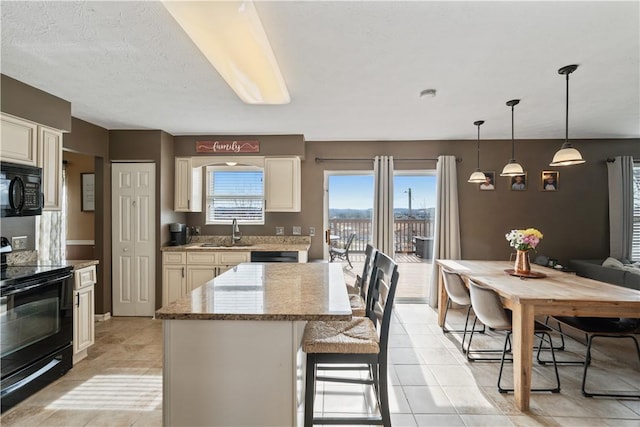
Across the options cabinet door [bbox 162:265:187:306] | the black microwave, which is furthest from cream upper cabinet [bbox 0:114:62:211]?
cabinet door [bbox 162:265:187:306]

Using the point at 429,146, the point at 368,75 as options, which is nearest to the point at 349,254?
the point at 429,146

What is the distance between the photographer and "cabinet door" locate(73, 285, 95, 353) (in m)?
2.63

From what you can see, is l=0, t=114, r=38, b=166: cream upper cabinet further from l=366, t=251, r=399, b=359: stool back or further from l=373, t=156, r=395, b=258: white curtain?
l=373, t=156, r=395, b=258: white curtain

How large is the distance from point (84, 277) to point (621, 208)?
6574 mm

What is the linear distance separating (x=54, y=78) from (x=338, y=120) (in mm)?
2586

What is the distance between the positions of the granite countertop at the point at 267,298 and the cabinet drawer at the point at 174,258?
174 centimetres

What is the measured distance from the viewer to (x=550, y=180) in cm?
429

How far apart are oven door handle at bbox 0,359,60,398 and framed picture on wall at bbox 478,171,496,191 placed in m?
5.21

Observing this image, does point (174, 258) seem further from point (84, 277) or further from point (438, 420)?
point (438, 420)

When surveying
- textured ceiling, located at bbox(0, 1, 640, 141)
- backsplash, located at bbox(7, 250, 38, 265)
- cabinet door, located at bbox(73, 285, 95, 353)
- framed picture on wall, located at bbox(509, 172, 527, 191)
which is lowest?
cabinet door, located at bbox(73, 285, 95, 353)

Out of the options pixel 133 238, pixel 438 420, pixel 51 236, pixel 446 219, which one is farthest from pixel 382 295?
pixel 51 236

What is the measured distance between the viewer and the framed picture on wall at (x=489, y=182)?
4.33 metres

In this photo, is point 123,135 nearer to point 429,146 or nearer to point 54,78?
point 54,78

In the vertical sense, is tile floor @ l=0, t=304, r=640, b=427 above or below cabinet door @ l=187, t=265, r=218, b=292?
below
